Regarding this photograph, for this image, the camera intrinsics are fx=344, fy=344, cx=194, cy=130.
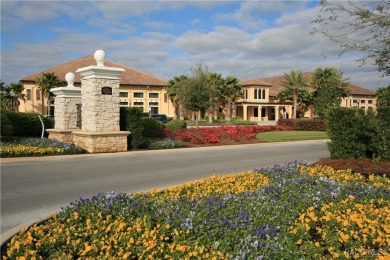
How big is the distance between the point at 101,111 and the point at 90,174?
210 inches

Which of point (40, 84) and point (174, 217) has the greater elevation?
point (40, 84)

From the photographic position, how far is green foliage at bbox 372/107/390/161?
11.0m

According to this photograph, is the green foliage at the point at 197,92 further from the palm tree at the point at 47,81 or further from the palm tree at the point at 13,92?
the palm tree at the point at 13,92

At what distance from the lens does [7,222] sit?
5.59 meters

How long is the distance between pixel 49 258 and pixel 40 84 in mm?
44540

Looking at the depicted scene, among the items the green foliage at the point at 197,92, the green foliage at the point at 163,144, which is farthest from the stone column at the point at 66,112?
the green foliage at the point at 197,92

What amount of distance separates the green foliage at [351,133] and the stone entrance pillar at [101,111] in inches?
336

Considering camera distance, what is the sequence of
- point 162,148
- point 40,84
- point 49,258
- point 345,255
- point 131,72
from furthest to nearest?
1. point 131,72
2. point 40,84
3. point 162,148
4. point 49,258
5. point 345,255

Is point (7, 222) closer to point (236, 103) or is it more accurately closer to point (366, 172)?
point (366, 172)

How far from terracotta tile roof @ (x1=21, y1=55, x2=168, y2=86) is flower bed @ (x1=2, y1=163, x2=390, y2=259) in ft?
147

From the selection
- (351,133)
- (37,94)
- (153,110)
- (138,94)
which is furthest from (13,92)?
(351,133)

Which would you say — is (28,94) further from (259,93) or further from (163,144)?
(163,144)

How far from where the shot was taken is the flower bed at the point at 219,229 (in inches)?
151

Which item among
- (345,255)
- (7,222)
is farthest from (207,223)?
(7,222)
